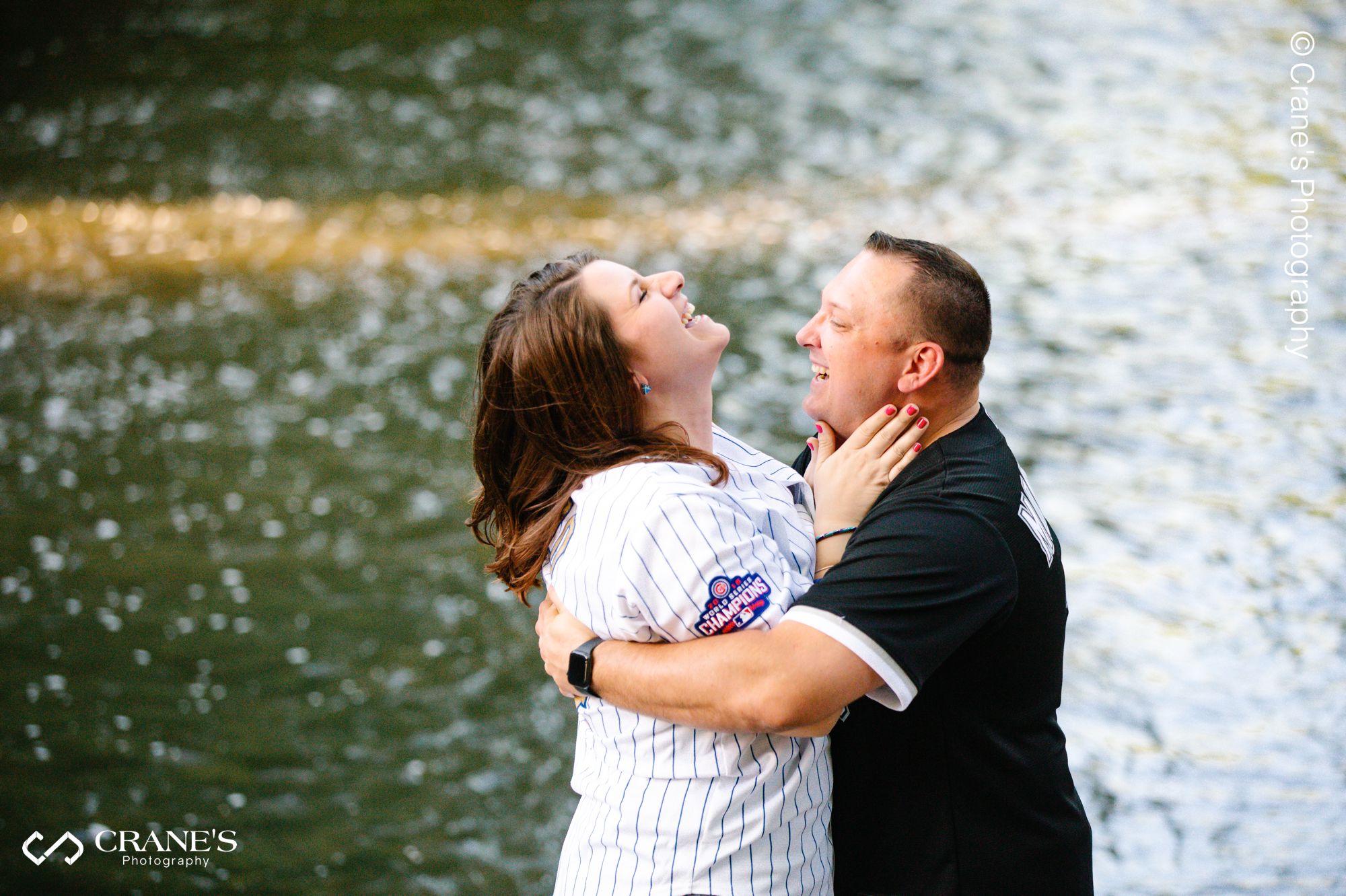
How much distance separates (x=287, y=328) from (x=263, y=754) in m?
4.30

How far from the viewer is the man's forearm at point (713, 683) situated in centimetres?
189

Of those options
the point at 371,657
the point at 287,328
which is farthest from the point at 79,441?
the point at 371,657

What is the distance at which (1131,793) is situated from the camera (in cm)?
416

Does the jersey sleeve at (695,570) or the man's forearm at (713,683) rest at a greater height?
the jersey sleeve at (695,570)

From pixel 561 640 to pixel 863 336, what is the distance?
2.41ft

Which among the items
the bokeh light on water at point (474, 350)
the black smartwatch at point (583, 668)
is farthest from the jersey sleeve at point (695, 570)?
the bokeh light on water at point (474, 350)

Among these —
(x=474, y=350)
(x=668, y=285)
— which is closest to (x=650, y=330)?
(x=668, y=285)

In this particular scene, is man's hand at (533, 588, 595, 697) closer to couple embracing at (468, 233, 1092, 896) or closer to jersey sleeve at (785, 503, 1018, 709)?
couple embracing at (468, 233, 1092, 896)

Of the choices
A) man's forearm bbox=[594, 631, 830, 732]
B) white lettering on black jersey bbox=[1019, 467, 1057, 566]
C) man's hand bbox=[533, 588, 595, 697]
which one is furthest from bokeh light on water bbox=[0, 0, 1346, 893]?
man's forearm bbox=[594, 631, 830, 732]

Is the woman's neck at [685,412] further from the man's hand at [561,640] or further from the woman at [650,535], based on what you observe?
the man's hand at [561,640]

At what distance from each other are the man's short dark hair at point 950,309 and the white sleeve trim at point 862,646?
54cm

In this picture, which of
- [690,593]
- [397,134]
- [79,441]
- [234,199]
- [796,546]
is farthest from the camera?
[397,134]

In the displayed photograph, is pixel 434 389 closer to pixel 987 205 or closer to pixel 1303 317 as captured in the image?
pixel 987 205

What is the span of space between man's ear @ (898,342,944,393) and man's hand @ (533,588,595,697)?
2.24 ft
